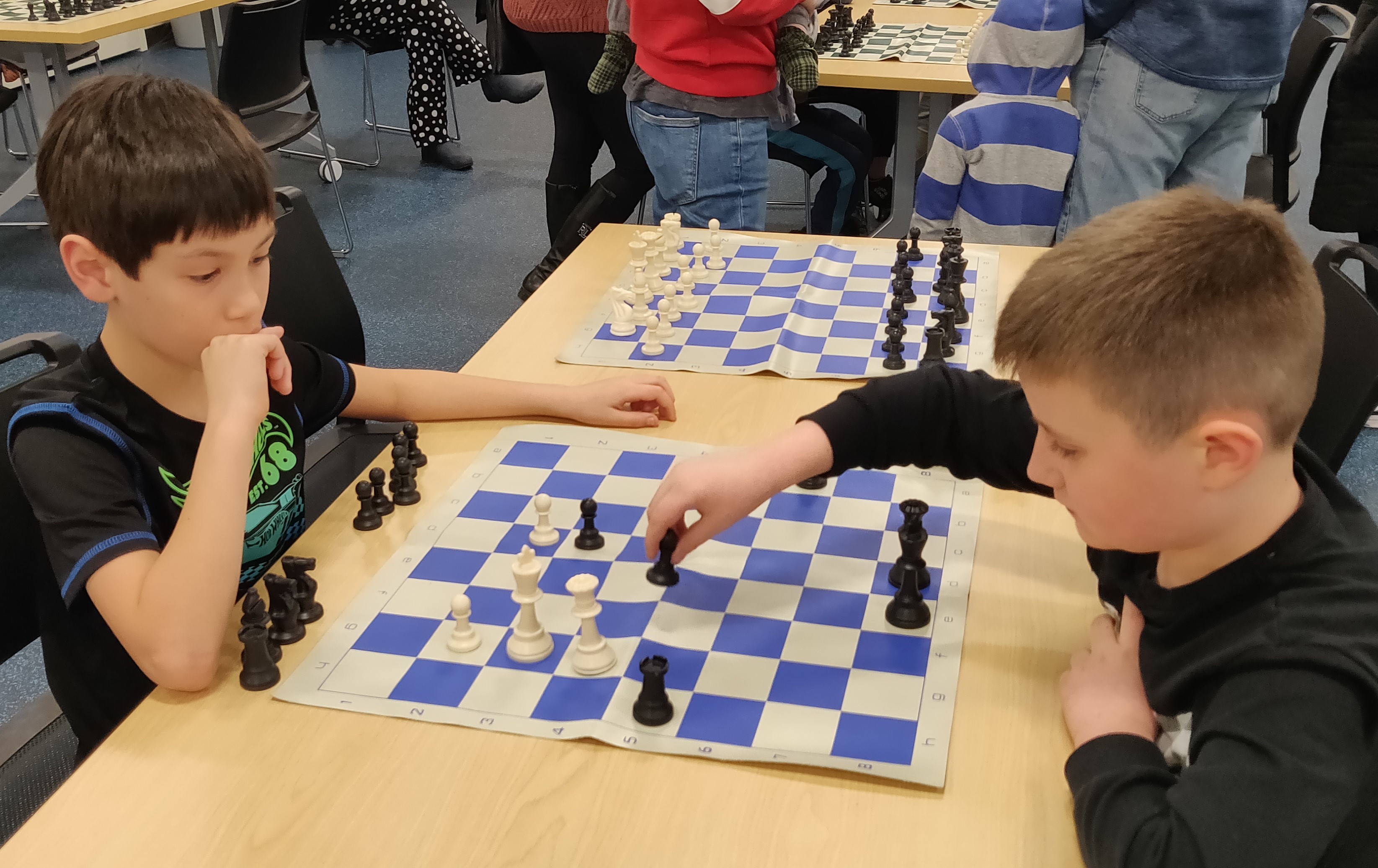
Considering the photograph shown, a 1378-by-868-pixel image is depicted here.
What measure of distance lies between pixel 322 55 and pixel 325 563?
6.28 m

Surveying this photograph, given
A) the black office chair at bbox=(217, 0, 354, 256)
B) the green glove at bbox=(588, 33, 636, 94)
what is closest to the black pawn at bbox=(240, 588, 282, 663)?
the green glove at bbox=(588, 33, 636, 94)

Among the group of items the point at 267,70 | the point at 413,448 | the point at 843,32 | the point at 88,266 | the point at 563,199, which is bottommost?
the point at 563,199

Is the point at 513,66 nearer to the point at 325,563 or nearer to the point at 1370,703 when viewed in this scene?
the point at 325,563

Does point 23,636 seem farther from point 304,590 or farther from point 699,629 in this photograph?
point 699,629

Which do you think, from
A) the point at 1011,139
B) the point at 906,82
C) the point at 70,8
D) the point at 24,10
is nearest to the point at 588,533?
the point at 1011,139

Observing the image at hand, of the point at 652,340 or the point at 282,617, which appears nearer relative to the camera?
the point at 282,617

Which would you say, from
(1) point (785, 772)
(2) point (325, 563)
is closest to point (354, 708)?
(2) point (325, 563)

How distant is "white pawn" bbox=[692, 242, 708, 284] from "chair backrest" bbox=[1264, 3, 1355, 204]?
1793mm

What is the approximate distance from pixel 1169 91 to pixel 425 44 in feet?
10.9

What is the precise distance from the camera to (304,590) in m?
1.03

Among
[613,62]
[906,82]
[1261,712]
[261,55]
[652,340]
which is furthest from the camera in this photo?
[261,55]

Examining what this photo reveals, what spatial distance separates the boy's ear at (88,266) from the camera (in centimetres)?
111

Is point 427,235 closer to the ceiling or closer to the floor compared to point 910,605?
closer to the floor

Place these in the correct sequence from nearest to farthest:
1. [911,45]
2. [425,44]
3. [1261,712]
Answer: [1261,712], [911,45], [425,44]
